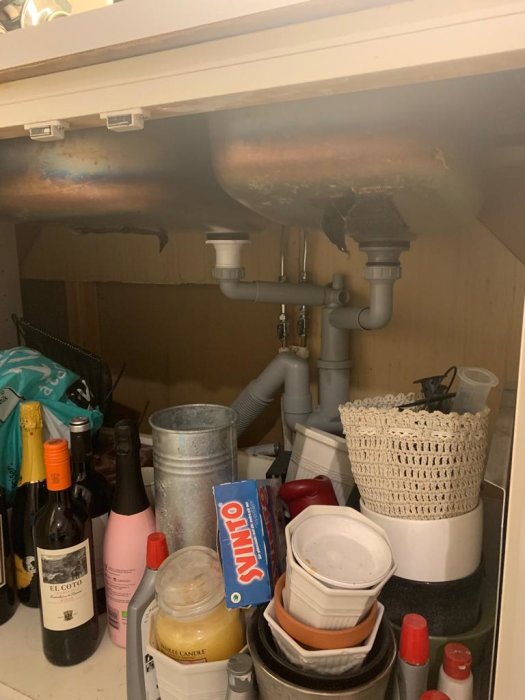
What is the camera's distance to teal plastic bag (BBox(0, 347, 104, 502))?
944 mm

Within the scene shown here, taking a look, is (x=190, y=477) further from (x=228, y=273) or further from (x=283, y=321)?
(x=283, y=321)

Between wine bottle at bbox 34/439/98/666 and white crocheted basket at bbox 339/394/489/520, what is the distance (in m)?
0.38

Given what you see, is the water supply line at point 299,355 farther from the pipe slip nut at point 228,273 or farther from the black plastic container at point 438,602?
the black plastic container at point 438,602

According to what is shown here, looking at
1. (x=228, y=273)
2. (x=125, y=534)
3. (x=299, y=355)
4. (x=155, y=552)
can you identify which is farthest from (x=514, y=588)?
(x=299, y=355)

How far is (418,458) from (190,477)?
0.30 m

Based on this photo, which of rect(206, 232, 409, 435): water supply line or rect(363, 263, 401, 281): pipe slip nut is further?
rect(206, 232, 409, 435): water supply line

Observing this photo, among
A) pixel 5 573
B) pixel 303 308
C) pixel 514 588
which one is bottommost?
pixel 5 573

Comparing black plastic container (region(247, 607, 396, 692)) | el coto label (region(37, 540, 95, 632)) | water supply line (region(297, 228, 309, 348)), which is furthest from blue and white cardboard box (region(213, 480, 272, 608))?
water supply line (region(297, 228, 309, 348))

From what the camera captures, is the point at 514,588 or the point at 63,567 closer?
the point at 514,588

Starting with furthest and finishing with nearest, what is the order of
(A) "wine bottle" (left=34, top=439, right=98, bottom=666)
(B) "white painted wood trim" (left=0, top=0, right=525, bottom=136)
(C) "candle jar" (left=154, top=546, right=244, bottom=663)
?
(A) "wine bottle" (left=34, top=439, right=98, bottom=666) → (C) "candle jar" (left=154, top=546, right=244, bottom=663) → (B) "white painted wood trim" (left=0, top=0, right=525, bottom=136)

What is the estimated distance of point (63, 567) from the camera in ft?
2.31

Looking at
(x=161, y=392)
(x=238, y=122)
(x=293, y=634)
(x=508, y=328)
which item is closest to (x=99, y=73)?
(x=238, y=122)

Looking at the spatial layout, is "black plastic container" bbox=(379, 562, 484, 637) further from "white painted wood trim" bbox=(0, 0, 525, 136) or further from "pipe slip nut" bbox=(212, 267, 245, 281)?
"pipe slip nut" bbox=(212, 267, 245, 281)

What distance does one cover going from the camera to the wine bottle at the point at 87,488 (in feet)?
2.70
